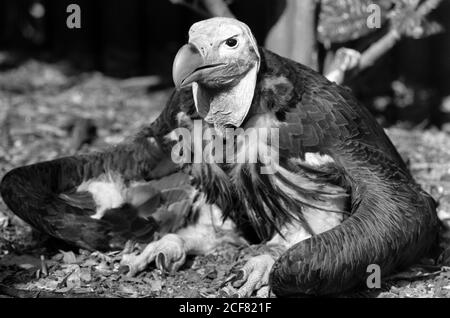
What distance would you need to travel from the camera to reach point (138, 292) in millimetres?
4098

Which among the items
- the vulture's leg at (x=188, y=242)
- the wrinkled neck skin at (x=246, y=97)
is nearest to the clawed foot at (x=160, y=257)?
the vulture's leg at (x=188, y=242)

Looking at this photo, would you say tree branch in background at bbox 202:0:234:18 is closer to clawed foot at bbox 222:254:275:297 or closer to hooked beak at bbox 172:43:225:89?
hooked beak at bbox 172:43:225:89

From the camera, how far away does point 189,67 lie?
3.84m

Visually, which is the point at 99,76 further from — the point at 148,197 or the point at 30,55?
the point at 148,197

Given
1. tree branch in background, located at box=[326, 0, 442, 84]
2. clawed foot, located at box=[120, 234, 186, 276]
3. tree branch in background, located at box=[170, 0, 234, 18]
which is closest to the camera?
clawed foot, located at box=[120, 234, 186, 276]

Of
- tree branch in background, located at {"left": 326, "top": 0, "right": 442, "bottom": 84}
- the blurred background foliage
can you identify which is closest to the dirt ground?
the blurred background foliage

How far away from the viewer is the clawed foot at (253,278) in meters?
3.99

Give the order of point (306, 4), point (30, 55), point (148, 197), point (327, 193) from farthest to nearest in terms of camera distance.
Answer: point (30, 55)
point (306, 4)
point (148, 197)
point (327, 193)

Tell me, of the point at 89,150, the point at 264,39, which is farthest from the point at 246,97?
the point at 264,39

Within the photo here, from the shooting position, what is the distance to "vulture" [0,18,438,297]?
12.7ft

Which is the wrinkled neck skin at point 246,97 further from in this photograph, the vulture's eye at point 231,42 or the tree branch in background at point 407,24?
the tree branch in background at point 407,24

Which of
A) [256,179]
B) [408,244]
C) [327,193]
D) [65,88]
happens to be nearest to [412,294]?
[408,244]

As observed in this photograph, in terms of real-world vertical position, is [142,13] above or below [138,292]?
above
